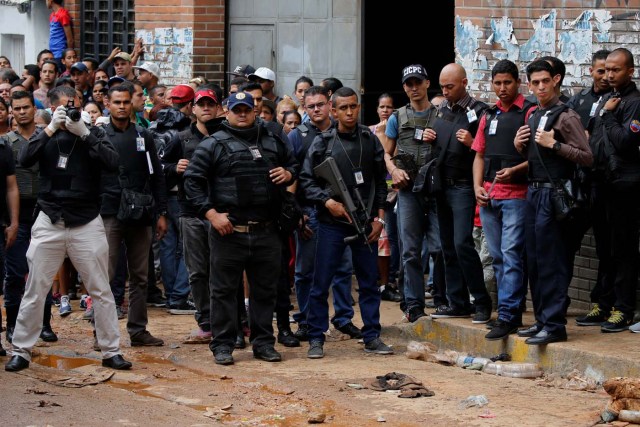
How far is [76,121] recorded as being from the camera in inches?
365

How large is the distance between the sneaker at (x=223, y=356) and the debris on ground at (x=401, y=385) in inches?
49.8

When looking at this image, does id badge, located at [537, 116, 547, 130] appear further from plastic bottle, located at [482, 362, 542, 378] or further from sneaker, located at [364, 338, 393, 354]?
sneaker, located at [364, 338, 393, 354]

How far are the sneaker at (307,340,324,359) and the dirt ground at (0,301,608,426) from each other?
0.08 m

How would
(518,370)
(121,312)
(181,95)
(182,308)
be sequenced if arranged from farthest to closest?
(182,308)
(121,312)
(181,95)
(518,370)

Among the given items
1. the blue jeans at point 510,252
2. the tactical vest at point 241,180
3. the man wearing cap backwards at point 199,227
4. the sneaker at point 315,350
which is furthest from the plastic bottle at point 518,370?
the man wearing cap backwards at point 199,227

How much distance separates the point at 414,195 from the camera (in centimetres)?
1039

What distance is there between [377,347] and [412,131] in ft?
6.24

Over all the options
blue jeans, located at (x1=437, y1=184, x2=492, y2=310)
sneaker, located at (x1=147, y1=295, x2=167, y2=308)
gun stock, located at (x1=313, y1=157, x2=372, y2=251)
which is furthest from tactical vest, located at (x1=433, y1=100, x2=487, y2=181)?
sneaker, located at (x1=147, y1=295, x2=167, y2=308)

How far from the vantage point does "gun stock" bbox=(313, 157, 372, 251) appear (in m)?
9.70

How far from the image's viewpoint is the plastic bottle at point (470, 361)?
945 cm

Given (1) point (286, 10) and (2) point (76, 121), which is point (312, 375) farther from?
(1) point (286, 10)

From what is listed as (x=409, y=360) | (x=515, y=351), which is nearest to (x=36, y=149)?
(x=409, y=360)

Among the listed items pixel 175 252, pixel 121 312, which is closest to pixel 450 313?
pixel 175 252

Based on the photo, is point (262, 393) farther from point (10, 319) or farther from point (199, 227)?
point (10, 319)
